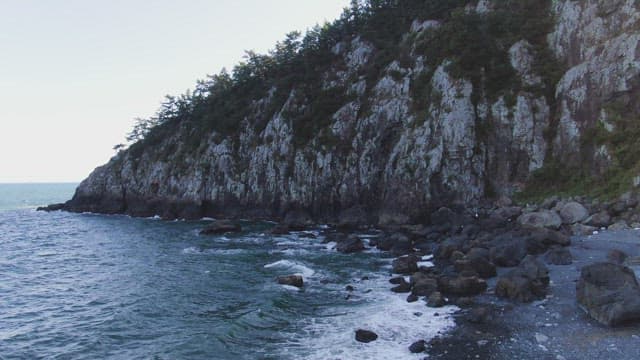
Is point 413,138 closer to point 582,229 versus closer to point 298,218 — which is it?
point 298,218

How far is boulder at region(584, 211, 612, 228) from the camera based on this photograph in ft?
115

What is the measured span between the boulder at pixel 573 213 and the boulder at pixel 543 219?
87 cm

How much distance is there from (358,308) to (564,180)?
3309 centimetres

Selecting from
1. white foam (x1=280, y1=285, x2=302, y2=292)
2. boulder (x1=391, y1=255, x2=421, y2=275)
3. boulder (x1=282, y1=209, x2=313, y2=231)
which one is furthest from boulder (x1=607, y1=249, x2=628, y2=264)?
boulder (x1=282, y1=209, x2=313, y2=231)

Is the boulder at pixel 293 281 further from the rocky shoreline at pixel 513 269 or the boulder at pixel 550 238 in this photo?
the boulder at pixel 550 238

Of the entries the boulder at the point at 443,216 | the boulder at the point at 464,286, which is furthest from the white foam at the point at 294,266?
the boulder at the point at 443,216

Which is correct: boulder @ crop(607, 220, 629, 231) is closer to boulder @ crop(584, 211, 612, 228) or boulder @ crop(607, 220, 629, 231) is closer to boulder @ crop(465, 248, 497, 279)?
boulder @ crop(584, 211, 612, 228)

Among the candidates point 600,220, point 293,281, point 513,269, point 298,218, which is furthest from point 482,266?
point 298,218

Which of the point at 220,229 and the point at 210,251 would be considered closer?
the point at 210,251

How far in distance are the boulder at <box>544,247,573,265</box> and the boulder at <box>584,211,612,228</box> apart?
8088 millimetres

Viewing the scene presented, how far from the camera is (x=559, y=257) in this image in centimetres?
2845

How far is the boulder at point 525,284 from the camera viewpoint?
22.9m

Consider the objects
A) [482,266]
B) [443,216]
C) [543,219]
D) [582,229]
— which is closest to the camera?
[482,266]

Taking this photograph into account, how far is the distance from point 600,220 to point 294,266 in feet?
85.0
